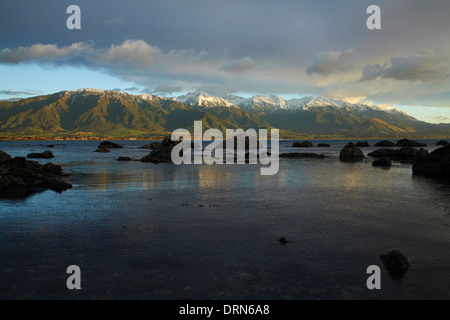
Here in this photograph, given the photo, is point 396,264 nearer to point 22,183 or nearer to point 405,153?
point 22,183

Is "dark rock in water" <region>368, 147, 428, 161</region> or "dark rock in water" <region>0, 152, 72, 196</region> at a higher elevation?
"dark rock in water" <region>368, 147, 428, 161</region>

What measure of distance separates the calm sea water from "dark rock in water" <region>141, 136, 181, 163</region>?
47891 mm

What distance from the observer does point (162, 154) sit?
Answer: 82.0 meters

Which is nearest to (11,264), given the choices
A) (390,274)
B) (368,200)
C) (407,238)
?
(390,274)

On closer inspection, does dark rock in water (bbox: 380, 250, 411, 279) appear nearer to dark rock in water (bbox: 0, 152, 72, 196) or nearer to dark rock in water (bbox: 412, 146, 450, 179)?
dark rock in water (bbox: 0, 152, 72, 196)

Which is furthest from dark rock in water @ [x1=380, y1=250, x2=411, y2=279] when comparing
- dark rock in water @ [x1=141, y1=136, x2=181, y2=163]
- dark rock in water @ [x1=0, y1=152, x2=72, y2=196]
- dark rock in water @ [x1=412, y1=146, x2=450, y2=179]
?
dark rock in water @ [x1=141, y1=136, x2=181, y2=163]

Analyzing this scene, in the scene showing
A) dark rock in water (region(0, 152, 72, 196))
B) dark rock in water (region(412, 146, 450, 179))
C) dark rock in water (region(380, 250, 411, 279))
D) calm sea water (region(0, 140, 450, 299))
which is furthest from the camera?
dark rock in water (region(412, 146, 450, 179))

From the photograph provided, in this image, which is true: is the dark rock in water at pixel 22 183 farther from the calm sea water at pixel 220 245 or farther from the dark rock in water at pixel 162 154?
the dark rock in water at pixel 162 154

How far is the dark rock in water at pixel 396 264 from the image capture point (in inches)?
488

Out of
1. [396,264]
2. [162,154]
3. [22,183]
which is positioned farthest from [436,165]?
[162,154]

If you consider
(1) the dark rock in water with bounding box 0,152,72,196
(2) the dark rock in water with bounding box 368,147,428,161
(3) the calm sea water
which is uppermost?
(2) the dark rock in water with bounding box 368,147,428,161

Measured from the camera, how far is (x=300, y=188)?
34.6 meters

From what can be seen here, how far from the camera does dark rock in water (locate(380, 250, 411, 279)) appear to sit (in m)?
12.4

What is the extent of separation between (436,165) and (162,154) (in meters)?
63.5
